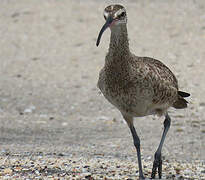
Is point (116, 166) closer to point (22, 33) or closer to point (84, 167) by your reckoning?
point (84, 167)

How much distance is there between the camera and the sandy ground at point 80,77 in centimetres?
973

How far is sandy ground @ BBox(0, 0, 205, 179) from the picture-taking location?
973cm

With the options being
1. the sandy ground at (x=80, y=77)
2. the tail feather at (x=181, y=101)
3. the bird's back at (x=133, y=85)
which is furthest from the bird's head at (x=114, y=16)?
the sandy ground at (x=80, y=77)

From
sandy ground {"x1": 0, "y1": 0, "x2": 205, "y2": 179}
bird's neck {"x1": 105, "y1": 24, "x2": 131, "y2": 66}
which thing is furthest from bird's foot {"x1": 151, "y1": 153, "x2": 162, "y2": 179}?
bird's neck {"x1": 105, "y1": 24, "x2": 131, "y2": 66}

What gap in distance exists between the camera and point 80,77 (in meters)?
14.1

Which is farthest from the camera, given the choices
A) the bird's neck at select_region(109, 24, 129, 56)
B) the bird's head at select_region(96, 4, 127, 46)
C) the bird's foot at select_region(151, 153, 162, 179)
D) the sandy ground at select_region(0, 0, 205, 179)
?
the sandy ground at select_region(0, 0, 205, 179)

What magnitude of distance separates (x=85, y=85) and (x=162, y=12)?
4.87 metres

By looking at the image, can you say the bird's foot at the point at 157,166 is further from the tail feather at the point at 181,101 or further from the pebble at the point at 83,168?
the tail feather at the point at 181,101

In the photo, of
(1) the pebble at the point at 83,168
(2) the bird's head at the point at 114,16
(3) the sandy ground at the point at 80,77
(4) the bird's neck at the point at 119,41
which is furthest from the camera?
(3) the sandy ground at the point at 80,77

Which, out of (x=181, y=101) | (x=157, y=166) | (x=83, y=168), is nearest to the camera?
(x=157, y=166)

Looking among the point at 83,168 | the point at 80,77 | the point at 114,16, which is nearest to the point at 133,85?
the point at 114,16

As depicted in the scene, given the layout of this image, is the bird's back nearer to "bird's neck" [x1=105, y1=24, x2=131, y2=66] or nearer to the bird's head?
"bird's neck" [x1=105, y1=24, x2=131, y2=66]

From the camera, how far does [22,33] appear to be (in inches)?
666

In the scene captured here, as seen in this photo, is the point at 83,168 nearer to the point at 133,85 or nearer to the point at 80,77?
the point at 133,85
